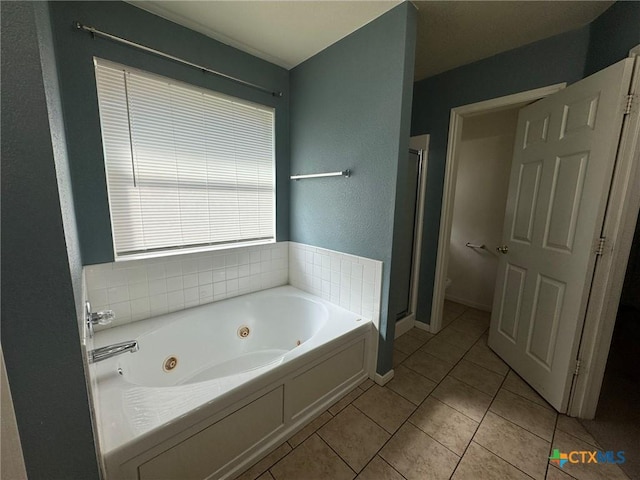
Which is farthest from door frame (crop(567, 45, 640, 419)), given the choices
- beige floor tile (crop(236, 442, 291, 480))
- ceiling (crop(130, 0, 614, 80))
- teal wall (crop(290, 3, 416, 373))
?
beige floor tile (crop(236, 442, 291, 480))

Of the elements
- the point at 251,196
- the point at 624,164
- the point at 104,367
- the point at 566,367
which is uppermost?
the point at 624,164

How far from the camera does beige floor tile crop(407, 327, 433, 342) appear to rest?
7.79ft

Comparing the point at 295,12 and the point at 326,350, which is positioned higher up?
the point at 295,12

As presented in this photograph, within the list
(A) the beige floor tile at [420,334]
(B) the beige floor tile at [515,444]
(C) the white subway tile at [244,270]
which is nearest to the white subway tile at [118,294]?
(C) the white subway tile at [244,270]

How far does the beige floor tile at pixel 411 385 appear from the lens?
5.48ft

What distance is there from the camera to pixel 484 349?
219cm

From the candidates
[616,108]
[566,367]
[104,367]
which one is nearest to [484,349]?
[566,367]

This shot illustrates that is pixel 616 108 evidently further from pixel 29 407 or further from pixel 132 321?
pixel 132 321

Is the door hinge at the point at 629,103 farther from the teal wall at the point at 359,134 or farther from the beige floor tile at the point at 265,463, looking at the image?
the beige floor tile at the point at 265,463

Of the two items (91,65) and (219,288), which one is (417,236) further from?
(91,65)

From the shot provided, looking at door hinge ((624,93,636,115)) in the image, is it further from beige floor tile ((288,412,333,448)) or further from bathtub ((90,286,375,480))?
beige floor tile ((288,412,333,448))

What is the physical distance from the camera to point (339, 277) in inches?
77.3

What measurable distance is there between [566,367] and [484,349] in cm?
74

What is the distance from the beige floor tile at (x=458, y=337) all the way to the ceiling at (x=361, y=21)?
2.41 metres
